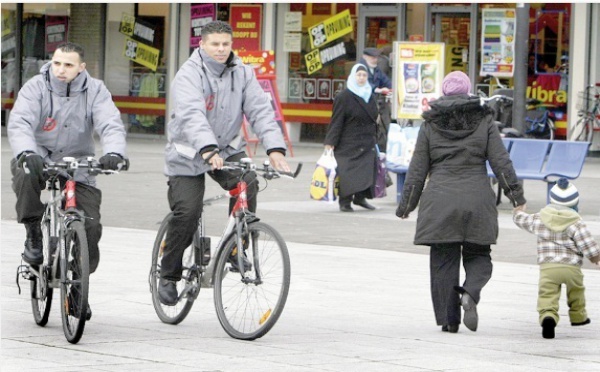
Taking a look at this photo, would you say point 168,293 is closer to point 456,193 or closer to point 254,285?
point 254,285

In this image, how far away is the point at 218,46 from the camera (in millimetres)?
7793

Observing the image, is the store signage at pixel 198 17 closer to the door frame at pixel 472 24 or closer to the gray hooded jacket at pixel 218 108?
the door frame at pixel 472 24

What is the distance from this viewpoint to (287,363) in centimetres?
667

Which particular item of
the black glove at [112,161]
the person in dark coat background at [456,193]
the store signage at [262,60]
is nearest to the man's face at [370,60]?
the store signage at [262,60]

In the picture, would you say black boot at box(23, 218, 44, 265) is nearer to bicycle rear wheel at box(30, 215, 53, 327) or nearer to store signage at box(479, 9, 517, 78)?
bicycle rear wheel at box(30, 215, 53, 327)

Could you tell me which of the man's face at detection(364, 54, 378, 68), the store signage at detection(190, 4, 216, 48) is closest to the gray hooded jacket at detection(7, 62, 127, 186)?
the man's face at detection(364, 54, 378, 68)

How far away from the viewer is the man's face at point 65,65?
770 cm

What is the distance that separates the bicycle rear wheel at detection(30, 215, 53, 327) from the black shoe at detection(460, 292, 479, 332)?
7.62ft

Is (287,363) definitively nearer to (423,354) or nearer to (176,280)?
(423,354)

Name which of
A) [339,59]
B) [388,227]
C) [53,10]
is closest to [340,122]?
[388,227]

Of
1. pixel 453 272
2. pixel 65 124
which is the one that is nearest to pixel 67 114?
pixel 65 124

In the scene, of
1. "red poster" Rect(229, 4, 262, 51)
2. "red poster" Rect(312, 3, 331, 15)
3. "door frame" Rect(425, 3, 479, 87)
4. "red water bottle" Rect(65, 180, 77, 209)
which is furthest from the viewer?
"red poster" Rect(229, 4, 262, 51)

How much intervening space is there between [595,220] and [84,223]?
7.81 metres

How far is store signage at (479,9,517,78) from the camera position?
23.9 meters
